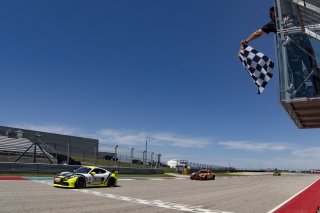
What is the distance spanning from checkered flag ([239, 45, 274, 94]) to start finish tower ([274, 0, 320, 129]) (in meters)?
0.72

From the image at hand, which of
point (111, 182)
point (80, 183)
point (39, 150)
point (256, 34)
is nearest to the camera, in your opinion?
point (256, 34)

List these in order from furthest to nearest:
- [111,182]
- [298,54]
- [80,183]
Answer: [111,182]
[80,183]
[298,54]

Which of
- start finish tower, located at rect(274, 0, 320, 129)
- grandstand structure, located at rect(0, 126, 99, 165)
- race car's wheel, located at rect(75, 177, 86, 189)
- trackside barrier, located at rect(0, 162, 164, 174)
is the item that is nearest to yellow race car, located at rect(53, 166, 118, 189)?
race car's wheel, located at rect(75, 177, 86, 189)

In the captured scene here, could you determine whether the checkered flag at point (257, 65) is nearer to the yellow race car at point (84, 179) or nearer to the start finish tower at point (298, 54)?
the start finish tower at point (298, 54)

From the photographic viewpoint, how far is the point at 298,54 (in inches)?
184

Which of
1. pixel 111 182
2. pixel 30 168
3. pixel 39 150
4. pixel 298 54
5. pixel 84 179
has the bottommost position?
pixel 111 182

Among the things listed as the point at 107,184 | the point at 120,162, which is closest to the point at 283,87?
the point at 107,184

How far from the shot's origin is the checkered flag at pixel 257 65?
5.36 meters

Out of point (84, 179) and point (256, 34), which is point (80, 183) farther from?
point (256, 34)

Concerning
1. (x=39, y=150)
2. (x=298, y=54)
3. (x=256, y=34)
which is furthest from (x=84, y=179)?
(x=39, y=150)

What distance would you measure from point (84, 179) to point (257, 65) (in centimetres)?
1223

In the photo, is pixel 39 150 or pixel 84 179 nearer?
pixel 84 179

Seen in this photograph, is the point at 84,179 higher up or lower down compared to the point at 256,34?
lower down

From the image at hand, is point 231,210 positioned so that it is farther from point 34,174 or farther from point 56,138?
point 56,138
